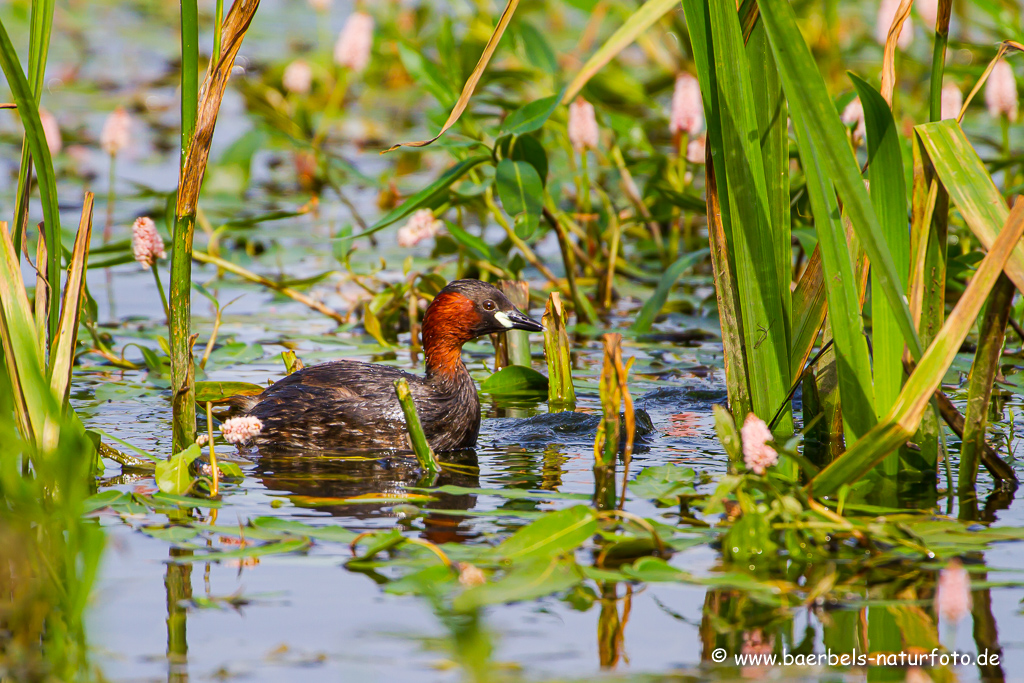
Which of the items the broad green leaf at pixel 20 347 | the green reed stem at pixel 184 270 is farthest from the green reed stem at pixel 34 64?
the green reed stem at pixel 184 270

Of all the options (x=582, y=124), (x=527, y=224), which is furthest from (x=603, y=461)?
(x=582, y=124)

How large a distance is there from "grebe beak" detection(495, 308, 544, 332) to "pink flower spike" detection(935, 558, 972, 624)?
2587mm

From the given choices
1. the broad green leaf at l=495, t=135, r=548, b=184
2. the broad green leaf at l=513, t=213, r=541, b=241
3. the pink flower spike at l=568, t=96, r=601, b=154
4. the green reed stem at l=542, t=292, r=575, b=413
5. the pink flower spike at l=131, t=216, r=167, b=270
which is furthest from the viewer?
the pink flower spike at l=568, t=96, r=601, b=154

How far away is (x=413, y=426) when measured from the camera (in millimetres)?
3969

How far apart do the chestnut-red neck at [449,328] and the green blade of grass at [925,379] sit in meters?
2.27

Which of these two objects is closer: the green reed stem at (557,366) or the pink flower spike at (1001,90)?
the green reed stem at (557,366)

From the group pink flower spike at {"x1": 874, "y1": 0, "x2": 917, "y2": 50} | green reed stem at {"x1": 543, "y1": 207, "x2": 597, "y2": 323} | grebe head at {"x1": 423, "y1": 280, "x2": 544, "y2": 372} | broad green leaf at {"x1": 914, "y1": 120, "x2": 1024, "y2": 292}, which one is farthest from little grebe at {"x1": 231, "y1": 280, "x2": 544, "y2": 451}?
pink flower spike at {"x1": 874, "y1": 0, "x2": 917, "y2": 50}

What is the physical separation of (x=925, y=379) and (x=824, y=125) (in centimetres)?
76

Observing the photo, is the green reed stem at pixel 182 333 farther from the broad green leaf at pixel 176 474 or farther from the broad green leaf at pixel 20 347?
the broad green leaf at pixel 20 347

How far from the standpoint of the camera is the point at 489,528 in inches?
146

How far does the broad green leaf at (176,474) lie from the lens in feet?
12.2

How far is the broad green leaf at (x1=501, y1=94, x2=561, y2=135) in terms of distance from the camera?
18.0 ft

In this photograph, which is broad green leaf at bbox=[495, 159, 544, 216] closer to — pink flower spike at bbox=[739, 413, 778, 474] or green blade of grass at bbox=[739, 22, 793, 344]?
green blade of grass at bbox=[739, 22, 793, 344]

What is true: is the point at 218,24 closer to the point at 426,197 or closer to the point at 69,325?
the point at 69,325
